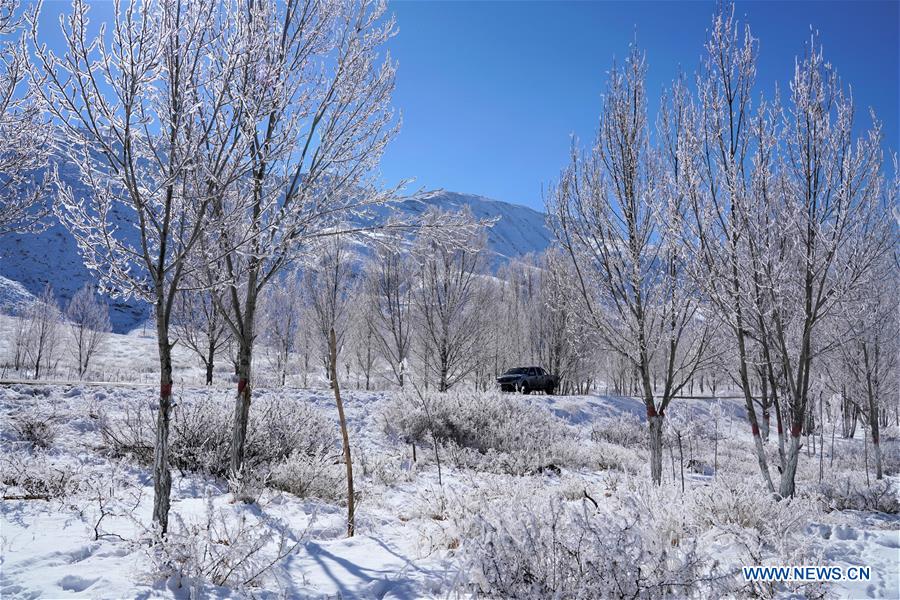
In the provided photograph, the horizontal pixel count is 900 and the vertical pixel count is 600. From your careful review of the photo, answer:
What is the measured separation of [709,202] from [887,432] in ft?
109

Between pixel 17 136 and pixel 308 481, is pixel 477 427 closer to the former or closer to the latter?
pixel 308 481

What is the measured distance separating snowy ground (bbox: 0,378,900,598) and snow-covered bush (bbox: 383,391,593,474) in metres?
2.84

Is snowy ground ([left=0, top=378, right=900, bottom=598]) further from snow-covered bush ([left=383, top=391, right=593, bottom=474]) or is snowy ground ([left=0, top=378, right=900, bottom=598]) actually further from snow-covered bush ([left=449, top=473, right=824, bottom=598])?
snow-covered bush ([left=383, top=391, right=593, bottom=474])

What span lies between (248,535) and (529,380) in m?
22.2

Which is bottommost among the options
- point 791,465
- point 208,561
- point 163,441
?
point 208,561

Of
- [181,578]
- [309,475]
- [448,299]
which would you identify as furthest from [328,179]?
[448,299]

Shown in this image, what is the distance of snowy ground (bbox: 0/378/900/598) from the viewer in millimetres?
2814

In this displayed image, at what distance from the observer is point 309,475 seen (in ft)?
18.0

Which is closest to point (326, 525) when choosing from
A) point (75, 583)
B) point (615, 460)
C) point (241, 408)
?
point (241, 408)

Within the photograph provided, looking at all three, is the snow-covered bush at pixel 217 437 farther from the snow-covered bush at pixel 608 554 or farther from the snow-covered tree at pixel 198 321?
the snow-covered tree at pixel 198 321

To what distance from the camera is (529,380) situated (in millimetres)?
24578

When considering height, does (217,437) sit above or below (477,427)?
above

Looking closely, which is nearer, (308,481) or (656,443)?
(308,481)

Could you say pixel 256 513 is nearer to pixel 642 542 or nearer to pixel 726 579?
pixel 642 542
